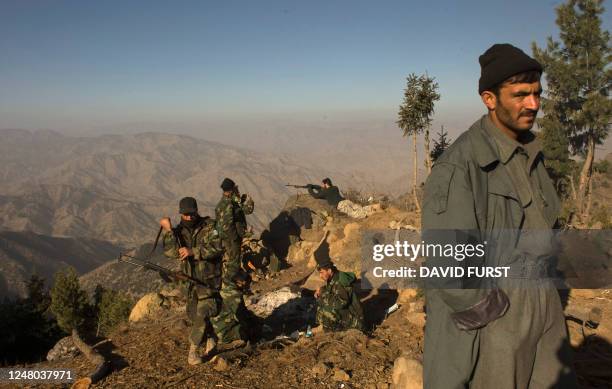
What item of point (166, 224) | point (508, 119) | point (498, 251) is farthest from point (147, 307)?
point (508, 119)

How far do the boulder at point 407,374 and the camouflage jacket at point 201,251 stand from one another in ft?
8.07

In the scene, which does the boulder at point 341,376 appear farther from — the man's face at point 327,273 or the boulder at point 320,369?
the man's face at point 327,273

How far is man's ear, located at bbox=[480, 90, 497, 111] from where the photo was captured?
1554mm

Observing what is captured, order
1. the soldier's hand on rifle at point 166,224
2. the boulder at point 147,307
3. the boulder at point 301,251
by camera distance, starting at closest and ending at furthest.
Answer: the soldier's hand on rifle at point 166,224 < the boulder at point 147,307 < the boulder at point 301,251

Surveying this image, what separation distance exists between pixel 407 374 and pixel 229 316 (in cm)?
250

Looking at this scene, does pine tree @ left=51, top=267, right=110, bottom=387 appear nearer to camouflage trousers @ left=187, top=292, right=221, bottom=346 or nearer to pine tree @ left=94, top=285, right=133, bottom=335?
pine tree @ left=94, top=285, right=133, bottom=335

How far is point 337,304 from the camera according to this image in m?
5.60

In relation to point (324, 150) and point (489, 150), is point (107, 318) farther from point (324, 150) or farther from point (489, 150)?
point (324, 150)

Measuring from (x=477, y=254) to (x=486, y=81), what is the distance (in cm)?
63

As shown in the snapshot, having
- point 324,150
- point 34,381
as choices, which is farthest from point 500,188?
point 324,150

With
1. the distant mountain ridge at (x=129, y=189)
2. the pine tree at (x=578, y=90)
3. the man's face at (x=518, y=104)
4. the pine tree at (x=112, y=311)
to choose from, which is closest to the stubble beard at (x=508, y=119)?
the man's face at (x=518, y=104)

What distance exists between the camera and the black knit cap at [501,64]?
1.45 m

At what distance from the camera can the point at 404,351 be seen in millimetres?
4746

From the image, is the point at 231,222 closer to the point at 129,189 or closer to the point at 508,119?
the point at 508,119
